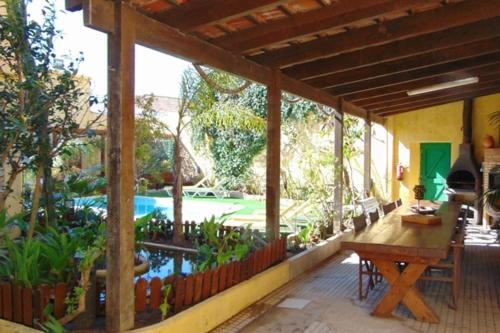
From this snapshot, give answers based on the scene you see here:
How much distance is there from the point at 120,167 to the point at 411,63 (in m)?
4.33

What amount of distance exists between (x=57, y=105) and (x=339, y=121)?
188 inches

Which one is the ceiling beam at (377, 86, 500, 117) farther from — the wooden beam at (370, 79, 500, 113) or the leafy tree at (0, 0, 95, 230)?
the leafy tree at (0, 0, 95, 230)

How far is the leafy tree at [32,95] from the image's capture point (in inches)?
158

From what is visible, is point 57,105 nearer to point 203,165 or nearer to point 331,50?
point 331,50

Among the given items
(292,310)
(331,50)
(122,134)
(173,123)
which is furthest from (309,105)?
(122,134)

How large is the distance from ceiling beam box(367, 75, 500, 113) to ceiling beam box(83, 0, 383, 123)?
4.17 meters

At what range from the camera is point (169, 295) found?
3.72 meters

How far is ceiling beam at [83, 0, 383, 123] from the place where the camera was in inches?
117

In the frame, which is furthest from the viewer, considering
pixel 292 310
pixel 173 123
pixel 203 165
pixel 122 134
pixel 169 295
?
pixel 203 165

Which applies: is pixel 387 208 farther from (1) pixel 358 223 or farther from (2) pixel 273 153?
(2) pixel 273 153

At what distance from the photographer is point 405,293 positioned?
4199 millimetres

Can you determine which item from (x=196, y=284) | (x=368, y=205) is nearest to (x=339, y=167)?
(x=368, y=205)

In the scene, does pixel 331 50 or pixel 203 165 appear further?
pixel 203 165

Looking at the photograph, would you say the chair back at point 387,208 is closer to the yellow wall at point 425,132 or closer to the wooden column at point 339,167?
the wooden column at point 339,167
